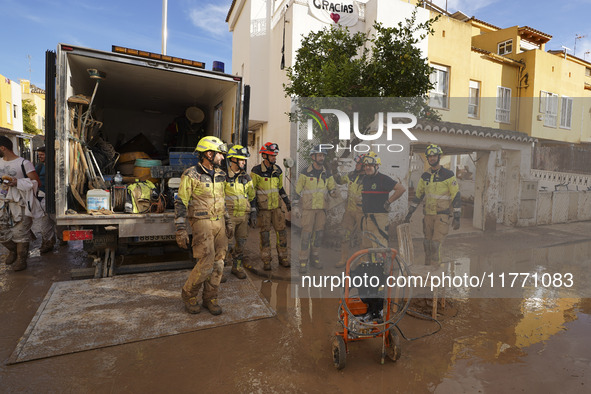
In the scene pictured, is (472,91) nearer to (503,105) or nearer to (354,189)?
(503,105)

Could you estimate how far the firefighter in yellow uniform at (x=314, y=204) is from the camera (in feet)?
20.2

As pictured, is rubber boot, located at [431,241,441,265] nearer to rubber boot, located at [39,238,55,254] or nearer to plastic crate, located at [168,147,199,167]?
plastic crate, located at [168,147,199,167]

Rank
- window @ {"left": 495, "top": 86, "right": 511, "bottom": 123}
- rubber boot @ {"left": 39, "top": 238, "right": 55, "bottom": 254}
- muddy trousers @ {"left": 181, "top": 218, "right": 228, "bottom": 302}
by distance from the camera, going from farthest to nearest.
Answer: window @ {"left": 495, "top": 86, "right": 511, "bottom": 123} < rubber boot @ {"left": 39, "top": 238, "right": 55, "bottom": 254} < muddy trousers @ {"left": 181, "top": 218, "right": 228, "bottom": 302}

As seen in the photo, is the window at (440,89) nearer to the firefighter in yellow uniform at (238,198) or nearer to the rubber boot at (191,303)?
the firefighter in yellow uniform at (238,198)

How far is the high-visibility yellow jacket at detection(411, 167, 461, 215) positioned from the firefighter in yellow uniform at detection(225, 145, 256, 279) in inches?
112

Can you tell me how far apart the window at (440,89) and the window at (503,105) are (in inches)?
149

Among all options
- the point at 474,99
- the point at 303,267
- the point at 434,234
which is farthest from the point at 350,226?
the point at 474,99

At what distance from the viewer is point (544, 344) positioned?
361 centimetres

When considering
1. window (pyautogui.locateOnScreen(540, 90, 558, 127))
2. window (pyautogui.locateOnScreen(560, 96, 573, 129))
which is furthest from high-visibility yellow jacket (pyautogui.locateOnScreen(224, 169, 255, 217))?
window (pyautogui.locateOnScreen(560, 96, 573, 129))

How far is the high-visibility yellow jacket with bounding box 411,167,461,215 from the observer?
560 cm

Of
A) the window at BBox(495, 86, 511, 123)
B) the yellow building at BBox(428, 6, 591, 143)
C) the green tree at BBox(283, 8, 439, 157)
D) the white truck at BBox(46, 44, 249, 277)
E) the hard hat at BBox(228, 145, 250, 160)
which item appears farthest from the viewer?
the window at BBox(495, 86, 511, 123)

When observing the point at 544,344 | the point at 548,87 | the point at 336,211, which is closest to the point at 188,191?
the point at 544,344

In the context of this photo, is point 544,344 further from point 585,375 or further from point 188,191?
point 188,191

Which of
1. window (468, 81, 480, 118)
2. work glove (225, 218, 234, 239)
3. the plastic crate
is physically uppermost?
window (468, 81, 480, 118)
